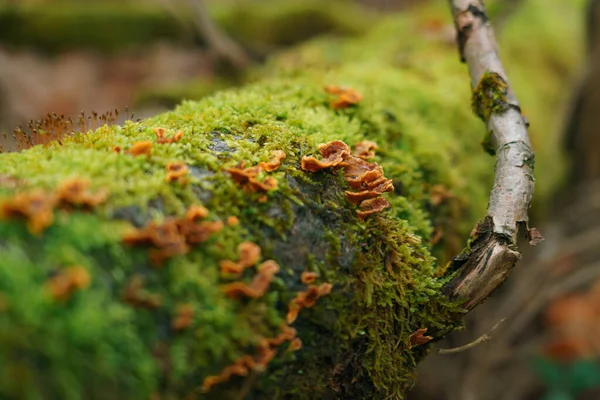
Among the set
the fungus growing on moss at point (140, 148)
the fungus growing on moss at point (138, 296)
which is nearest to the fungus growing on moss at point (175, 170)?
the fungus growing on moss at point (140, 148)

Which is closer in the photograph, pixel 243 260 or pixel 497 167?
pixel 243 260

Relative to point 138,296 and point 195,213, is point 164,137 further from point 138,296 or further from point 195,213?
point 138,296

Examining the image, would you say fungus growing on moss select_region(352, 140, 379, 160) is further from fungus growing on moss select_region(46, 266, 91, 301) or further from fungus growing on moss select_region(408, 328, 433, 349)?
fungus growing on moss select_region(46, 266, 91, 301)

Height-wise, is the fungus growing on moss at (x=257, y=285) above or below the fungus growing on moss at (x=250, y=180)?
below

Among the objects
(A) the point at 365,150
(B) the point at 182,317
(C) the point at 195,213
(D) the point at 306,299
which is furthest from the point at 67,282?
(A) the point at 365,150

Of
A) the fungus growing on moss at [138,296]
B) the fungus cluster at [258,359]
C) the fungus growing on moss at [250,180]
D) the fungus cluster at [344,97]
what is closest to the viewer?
the fungus growing on moss at [138,296]

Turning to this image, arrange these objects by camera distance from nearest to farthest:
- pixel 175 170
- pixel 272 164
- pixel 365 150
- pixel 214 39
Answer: pixel 175 170 < pixel 272 164 < pixel 365 150 < pixel 214 39

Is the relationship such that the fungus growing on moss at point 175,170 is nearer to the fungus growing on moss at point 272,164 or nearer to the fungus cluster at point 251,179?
the fungus cluster at point 251,179
